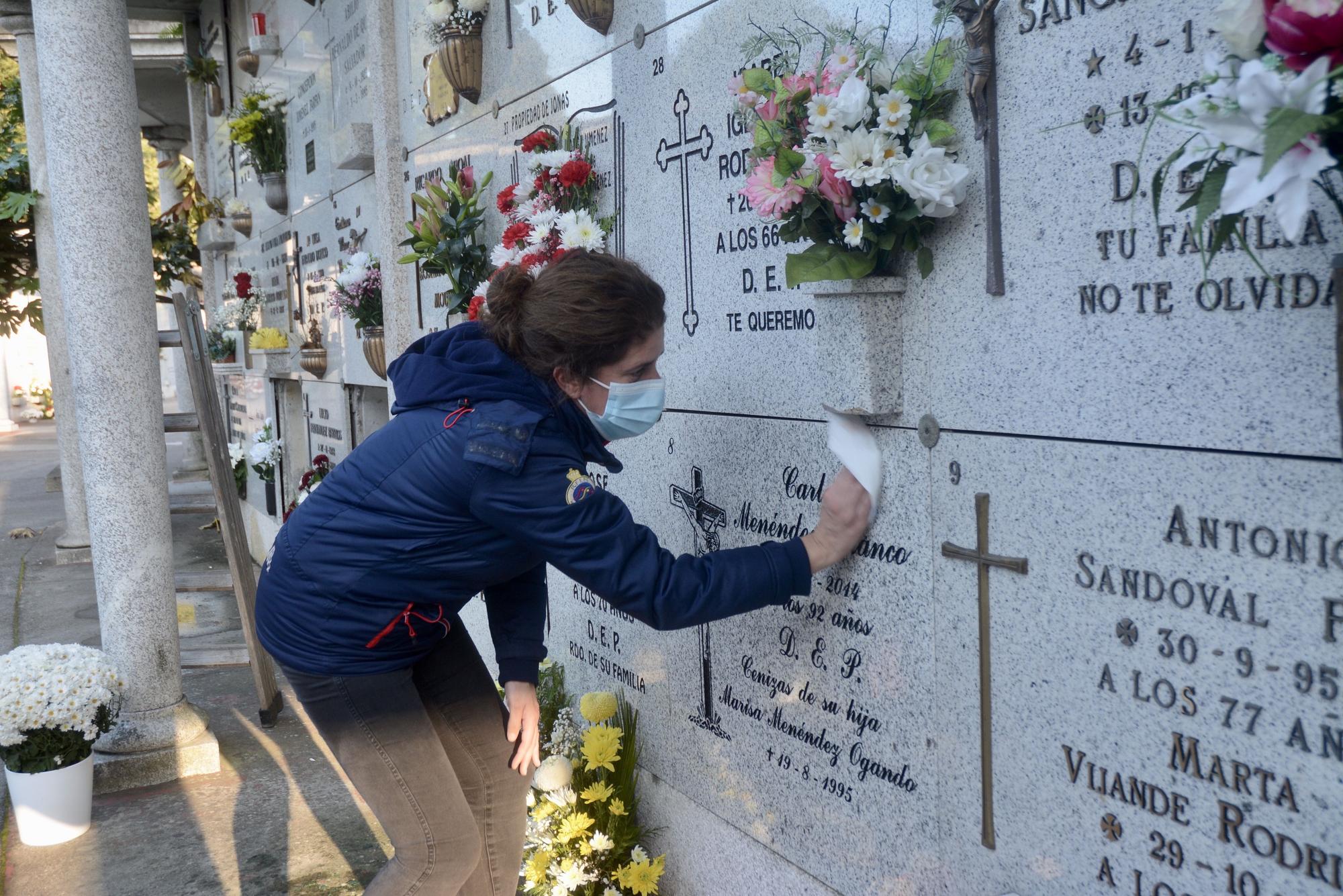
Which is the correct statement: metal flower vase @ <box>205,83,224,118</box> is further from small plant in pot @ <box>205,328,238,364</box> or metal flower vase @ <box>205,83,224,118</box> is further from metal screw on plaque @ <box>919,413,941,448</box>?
metal screw on plaque @ <box>919,413,941,448</box>

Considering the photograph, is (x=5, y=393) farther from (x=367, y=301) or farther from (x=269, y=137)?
(x=367, y=301)

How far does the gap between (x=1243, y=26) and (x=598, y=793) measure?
2701mm

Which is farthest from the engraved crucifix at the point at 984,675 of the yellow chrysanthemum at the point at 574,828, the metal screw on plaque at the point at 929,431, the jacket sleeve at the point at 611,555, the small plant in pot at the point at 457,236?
the small plant in pot at the point at 457,236

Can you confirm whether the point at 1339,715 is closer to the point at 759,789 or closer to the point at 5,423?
the point at 759,789

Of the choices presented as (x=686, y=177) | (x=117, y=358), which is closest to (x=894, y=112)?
(x=686, y=177)

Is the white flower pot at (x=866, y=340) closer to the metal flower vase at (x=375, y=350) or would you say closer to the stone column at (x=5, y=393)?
the metal flower vase at (x=375, y=350)

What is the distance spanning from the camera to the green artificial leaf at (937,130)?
209cm

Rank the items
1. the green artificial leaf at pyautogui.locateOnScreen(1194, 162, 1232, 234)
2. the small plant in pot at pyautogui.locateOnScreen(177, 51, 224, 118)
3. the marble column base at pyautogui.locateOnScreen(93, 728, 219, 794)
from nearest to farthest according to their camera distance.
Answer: the green artificial leaf at pyautogui.locateOnScreen(1194, 162, 1232, 234) < the marble column base at pyautogui.locateOnScreen(93, 728, 219, 794) < the small plant in pot at pyautogui.locateOnScreen(177, 51, 224, 118)

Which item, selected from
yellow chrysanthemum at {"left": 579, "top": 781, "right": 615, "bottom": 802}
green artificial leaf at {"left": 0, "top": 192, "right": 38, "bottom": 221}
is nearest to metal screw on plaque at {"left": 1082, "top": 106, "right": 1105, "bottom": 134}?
yellow chrysanthemum at {"left": 579, "top": 781, "right": 615, "bottom": 802}

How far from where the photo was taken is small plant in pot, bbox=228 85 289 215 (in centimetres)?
841

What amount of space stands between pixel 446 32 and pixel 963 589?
3.36m

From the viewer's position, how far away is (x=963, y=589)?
2271 millimetres

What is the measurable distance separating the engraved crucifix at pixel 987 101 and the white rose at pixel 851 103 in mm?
185

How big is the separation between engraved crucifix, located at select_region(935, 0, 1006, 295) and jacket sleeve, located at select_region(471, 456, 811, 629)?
72 cm
